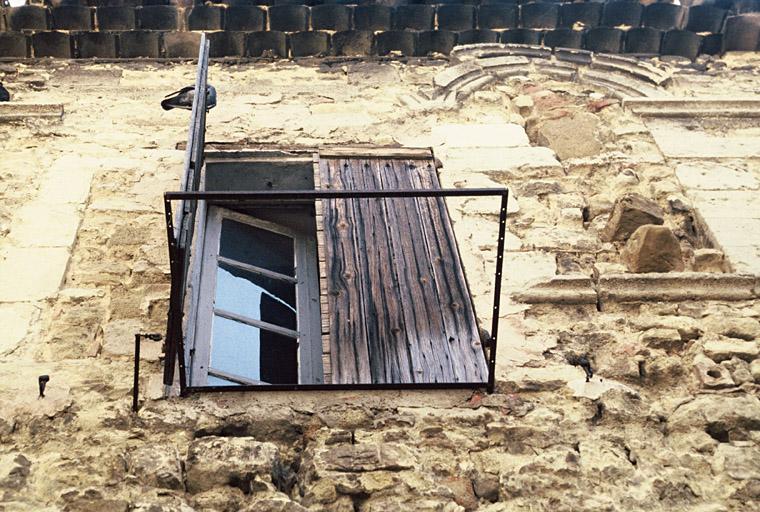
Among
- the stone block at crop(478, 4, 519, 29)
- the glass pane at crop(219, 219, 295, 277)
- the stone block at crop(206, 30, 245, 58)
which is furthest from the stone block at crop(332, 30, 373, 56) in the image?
the glass pane at crop(219, 219, 295, 277)

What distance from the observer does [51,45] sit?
7578mm

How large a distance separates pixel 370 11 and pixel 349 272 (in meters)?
2.90

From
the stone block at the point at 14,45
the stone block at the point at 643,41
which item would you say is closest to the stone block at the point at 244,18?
the stone block at the point at 14,45

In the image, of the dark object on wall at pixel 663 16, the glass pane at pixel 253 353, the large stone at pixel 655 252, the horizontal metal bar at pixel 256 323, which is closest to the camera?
the glass pane at pixel 253 353

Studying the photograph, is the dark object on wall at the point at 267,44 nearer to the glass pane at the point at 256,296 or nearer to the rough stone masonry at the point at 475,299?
the rough stone masonry at the point at 475,299

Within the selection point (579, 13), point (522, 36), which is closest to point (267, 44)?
point (522, 36)

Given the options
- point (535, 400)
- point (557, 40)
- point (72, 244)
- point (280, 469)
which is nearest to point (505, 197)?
point (535, 400)

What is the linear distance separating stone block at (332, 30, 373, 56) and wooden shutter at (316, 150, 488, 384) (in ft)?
5.59

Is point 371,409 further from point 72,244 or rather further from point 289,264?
point 72,244

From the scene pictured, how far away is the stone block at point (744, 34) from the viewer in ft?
25.8

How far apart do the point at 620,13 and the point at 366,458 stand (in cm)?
445

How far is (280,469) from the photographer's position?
440cm

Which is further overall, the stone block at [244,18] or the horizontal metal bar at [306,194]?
the stone block at [244,18]

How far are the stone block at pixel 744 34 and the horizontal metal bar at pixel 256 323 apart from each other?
158 inches
